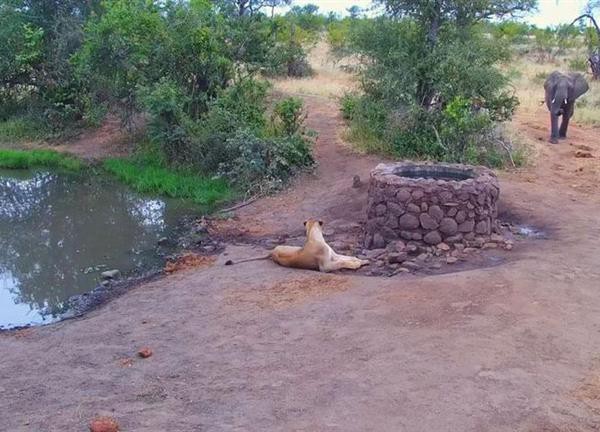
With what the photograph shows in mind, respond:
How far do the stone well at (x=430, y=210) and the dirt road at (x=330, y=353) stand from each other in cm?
65

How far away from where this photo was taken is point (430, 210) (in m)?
8.23

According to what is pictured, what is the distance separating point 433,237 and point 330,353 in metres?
2.99

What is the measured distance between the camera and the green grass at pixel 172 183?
1230 centimetres

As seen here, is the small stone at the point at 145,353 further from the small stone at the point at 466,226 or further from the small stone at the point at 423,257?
the small stone at the point at 466,226

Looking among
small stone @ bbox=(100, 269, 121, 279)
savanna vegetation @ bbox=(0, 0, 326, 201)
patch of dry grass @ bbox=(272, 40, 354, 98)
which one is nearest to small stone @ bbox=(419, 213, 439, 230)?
small stone @ bbox=(100, 269, 121, 279)

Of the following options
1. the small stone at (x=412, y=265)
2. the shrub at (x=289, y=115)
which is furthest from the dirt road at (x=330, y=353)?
the shrub at (x=289, y=115)

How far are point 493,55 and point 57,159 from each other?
923 cm

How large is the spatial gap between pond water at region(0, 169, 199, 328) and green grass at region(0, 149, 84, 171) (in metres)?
0.33

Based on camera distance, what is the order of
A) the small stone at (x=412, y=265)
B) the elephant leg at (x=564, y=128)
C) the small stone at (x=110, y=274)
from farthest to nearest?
1. the elephant leg at (x=564, y=128)
2. the small stone at (x=110, y=274)
3. the small stone at (x=412, y=265)

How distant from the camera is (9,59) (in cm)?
1733

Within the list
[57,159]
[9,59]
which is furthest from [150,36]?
[9,59]

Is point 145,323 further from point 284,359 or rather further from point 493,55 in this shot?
point 493,55

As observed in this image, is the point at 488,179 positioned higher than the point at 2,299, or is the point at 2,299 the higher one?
the point at 488,179

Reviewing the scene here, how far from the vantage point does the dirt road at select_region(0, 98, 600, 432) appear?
187 inches
